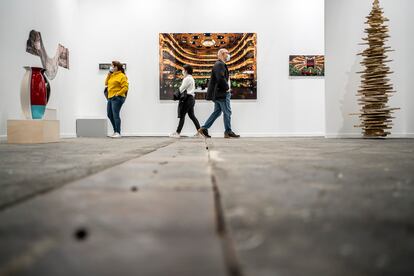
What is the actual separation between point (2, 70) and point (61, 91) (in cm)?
228

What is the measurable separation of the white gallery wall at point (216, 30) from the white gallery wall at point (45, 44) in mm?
406

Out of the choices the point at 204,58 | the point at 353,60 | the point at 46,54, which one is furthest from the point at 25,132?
the point at 204,58

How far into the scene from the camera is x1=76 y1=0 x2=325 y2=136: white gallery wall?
333 inches

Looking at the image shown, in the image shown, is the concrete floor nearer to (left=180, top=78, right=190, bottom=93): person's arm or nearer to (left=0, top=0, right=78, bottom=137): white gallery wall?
(left=0, top=0, right=78, bottom=137): white gallery wall

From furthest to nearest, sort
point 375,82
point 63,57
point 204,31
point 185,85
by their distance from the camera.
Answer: point 204,31, point 63,57, point 185,85, point 375,82

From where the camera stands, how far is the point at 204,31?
8414 millimetres

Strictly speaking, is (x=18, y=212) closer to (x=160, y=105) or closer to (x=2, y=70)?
(x=2, y=70)

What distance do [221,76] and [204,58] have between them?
272cm

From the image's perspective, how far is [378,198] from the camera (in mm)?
869

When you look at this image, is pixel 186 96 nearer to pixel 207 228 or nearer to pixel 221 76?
pixel 221 76

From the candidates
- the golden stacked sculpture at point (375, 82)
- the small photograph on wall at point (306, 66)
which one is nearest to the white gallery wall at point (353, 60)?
the golden stacked sculpture at point (375, 82)

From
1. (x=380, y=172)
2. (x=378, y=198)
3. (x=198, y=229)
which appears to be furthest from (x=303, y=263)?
(x=380, y=172)

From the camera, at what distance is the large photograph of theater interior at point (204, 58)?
8.40 metres

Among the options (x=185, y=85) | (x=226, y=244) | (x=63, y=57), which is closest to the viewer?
(x=226, y=244)
